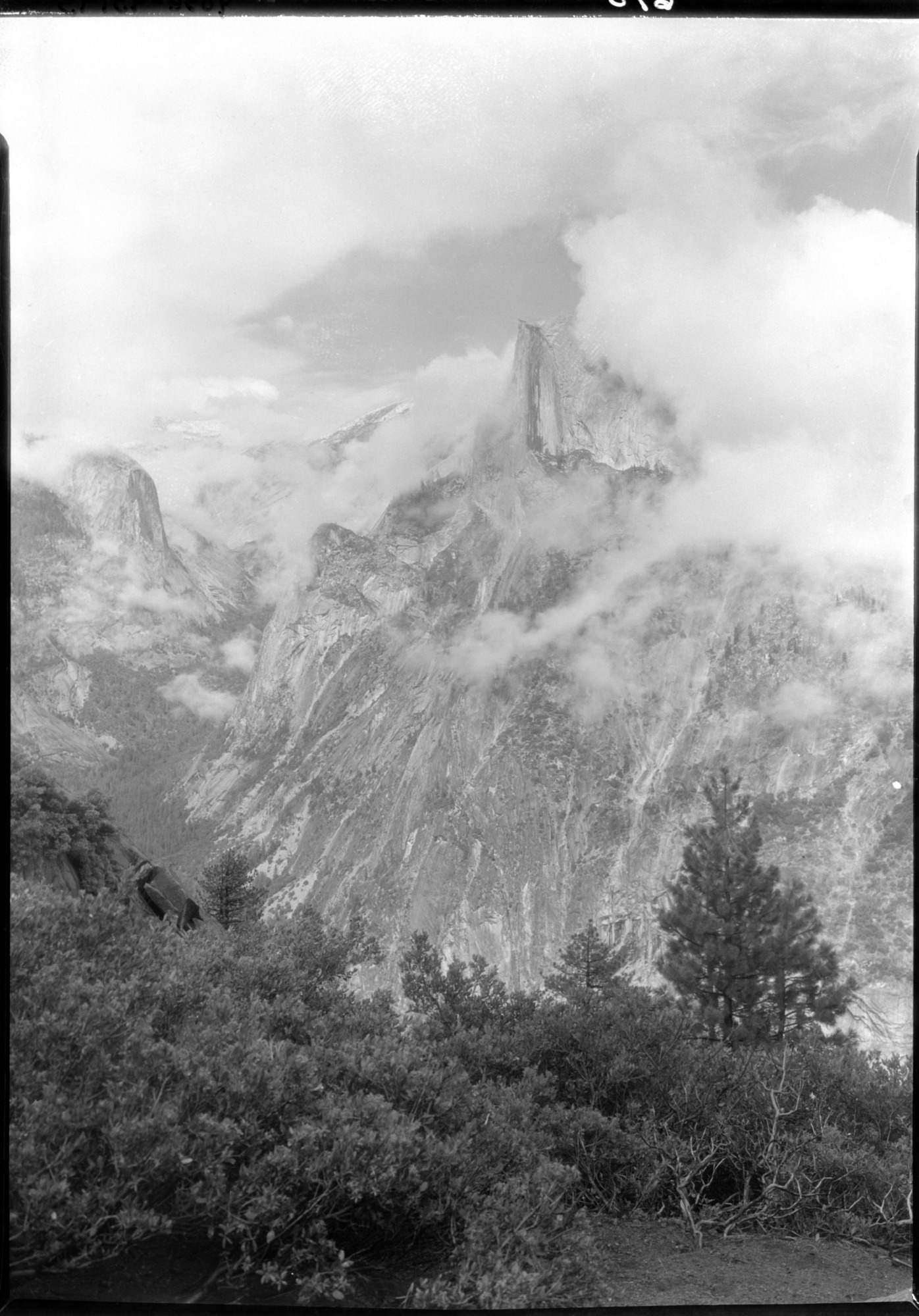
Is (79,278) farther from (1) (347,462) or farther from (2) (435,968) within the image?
(2) (435,968)

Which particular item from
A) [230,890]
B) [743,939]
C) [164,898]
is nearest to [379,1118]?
[164,898]

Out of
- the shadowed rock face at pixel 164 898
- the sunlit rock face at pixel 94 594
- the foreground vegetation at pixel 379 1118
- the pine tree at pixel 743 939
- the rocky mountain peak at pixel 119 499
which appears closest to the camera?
the foreground vegetation at pixel 379 1118

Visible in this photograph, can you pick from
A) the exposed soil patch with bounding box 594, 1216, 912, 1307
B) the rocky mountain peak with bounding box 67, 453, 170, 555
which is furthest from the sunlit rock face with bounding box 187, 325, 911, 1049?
the exposed soil patch with bounding box 594, 1216, 912, 1307

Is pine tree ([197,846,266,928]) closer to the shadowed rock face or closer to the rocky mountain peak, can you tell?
the shadowed rock face

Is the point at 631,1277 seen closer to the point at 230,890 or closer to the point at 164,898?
the point at 164,898

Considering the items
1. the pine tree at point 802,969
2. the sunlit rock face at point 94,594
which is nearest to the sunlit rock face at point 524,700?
the pine tree at point 802,969

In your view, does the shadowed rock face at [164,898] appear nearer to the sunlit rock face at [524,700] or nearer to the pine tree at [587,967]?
the sunlit rock face at [524,700]
